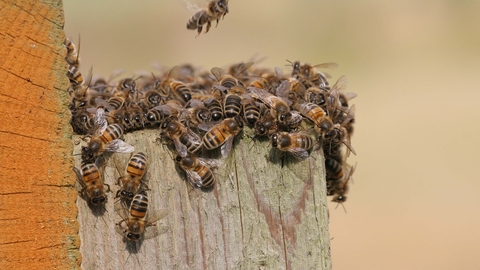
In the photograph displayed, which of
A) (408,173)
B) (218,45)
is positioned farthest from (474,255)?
(218,45)

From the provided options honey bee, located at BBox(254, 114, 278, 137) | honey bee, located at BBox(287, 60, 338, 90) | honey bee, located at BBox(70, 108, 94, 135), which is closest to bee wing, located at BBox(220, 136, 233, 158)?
honey bee, located at BBox(254, 114, 278, 137)

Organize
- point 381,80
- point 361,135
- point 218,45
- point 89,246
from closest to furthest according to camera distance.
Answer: point 89,246, point 361,135, point 381,80, point 218,45

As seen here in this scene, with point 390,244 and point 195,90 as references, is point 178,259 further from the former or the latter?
point 390,244

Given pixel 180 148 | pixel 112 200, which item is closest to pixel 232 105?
pixel 180 148

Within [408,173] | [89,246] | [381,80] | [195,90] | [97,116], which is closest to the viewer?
[89,246]

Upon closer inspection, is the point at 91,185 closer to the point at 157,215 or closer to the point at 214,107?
the point at 157,215
